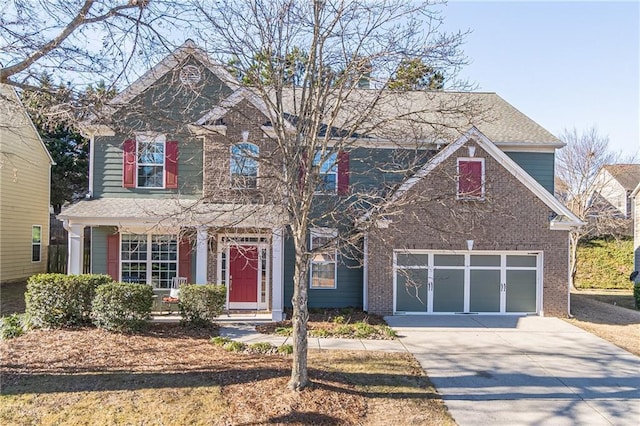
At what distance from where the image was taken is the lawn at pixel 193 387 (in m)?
5.99

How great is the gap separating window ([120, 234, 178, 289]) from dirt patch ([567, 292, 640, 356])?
1224cm

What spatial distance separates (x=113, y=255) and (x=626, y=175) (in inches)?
1406

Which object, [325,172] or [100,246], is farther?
[100,246]

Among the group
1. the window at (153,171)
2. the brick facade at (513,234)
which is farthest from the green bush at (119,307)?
the brick facade at (513,234)

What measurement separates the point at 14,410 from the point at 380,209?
19.7ft

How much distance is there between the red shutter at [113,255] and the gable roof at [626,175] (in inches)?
1285

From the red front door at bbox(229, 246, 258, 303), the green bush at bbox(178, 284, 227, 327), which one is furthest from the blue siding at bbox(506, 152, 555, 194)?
the green bush at bbox(178, 284, 227, 327)

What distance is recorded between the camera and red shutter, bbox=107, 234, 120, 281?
1315cm

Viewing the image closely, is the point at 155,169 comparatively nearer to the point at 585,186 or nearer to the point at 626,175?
the point at 585,186

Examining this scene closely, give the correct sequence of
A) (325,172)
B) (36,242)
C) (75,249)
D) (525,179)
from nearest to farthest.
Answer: (325,172), (75,249), (525,179), (36,242)

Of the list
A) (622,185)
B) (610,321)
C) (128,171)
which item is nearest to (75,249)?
(128,171)

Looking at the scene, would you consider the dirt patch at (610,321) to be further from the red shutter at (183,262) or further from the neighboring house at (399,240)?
the red shutter at (183,262)

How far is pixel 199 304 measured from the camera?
10898 mm

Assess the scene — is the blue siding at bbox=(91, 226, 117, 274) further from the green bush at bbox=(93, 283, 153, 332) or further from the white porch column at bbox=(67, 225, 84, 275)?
the green bush at bbox=(93, 283, 153, 332)
